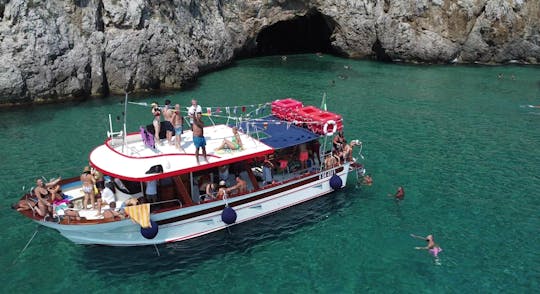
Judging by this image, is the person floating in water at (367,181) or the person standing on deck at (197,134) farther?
the person floating in water at (367,181)

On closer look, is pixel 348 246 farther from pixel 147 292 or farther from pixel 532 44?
pixel 532 44

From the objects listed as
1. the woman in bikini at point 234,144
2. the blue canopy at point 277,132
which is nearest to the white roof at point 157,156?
the woman in bikini at point 234,144

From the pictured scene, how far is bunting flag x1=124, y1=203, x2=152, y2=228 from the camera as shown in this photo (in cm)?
1661

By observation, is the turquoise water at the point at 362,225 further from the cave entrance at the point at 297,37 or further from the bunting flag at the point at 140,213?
the cave entrance at the point at 297,37

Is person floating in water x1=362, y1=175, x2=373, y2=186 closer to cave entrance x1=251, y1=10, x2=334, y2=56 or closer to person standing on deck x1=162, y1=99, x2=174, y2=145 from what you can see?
person standing on deck x1=162, y1=99, x2=174, y2=145

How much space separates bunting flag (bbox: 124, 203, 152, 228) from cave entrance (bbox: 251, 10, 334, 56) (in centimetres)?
5445

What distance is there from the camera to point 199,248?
729 inches

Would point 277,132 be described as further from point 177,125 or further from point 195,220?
point 195,220

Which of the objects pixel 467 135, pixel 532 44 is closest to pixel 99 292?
pixel 467 135

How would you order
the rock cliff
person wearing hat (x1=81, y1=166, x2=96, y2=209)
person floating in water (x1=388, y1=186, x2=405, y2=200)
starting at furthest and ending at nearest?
the rock cliff
person floating in water (x1=388, y1=186, x2=405, y2=200)
person wearing hat (x1=81, y1=166, x2=96, y2=209)

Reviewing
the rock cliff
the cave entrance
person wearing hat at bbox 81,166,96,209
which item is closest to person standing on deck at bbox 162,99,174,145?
person wearing hat at bbox 81,166,96,209

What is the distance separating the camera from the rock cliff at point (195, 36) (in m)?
38.5

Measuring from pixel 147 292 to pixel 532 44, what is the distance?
Answer: 6076 centimetres

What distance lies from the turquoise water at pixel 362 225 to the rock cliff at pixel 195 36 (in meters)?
4.05
